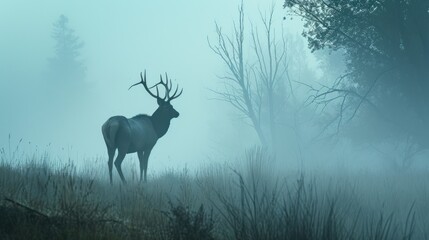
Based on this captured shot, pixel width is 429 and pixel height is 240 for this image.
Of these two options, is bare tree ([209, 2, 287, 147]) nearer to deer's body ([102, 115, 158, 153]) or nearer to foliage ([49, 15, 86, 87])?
deer's body ([102, 115, 158, 153])

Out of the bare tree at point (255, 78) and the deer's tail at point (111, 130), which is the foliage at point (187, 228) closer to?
the deer's tail at point (111, 130)

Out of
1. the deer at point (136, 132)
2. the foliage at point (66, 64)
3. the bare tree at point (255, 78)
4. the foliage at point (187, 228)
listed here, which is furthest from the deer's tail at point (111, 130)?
the foliage at point (66, 64)

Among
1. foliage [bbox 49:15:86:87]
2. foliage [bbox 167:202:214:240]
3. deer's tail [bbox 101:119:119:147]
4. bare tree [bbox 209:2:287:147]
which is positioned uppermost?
foliage [bbox 49:15:86:87]

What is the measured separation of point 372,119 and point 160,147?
5256cm

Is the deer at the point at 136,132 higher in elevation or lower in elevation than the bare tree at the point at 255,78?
lower

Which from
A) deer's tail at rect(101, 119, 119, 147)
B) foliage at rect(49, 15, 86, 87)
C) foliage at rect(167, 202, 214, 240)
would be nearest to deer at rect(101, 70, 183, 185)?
deer's tail at rect(101, 119, 119, 147)

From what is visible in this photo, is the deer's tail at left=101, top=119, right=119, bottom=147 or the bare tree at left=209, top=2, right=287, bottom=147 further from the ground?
the bare tree at left=209, top=2, right=287, bottom=147

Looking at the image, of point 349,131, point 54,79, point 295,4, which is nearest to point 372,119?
point 349,131

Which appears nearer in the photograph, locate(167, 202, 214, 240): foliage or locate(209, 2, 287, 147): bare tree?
locate(167, 202, 214, 240): foliage

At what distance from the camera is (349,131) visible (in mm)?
18609

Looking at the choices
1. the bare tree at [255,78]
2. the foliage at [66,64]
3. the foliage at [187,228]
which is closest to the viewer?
the foliage at [187,228]

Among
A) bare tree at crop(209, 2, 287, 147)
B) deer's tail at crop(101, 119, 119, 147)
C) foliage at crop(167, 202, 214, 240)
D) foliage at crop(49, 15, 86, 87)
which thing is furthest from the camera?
foliage at crop(49, 15, 86, 87)

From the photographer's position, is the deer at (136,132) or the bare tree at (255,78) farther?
the bare tree at (255,78)

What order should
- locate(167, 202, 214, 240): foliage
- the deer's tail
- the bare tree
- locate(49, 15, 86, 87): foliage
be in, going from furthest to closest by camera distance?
locate(49, 15, 86, 87): foliage
the bare tree
the deer's tail
locate(167, 202, 214, 240): foliage
